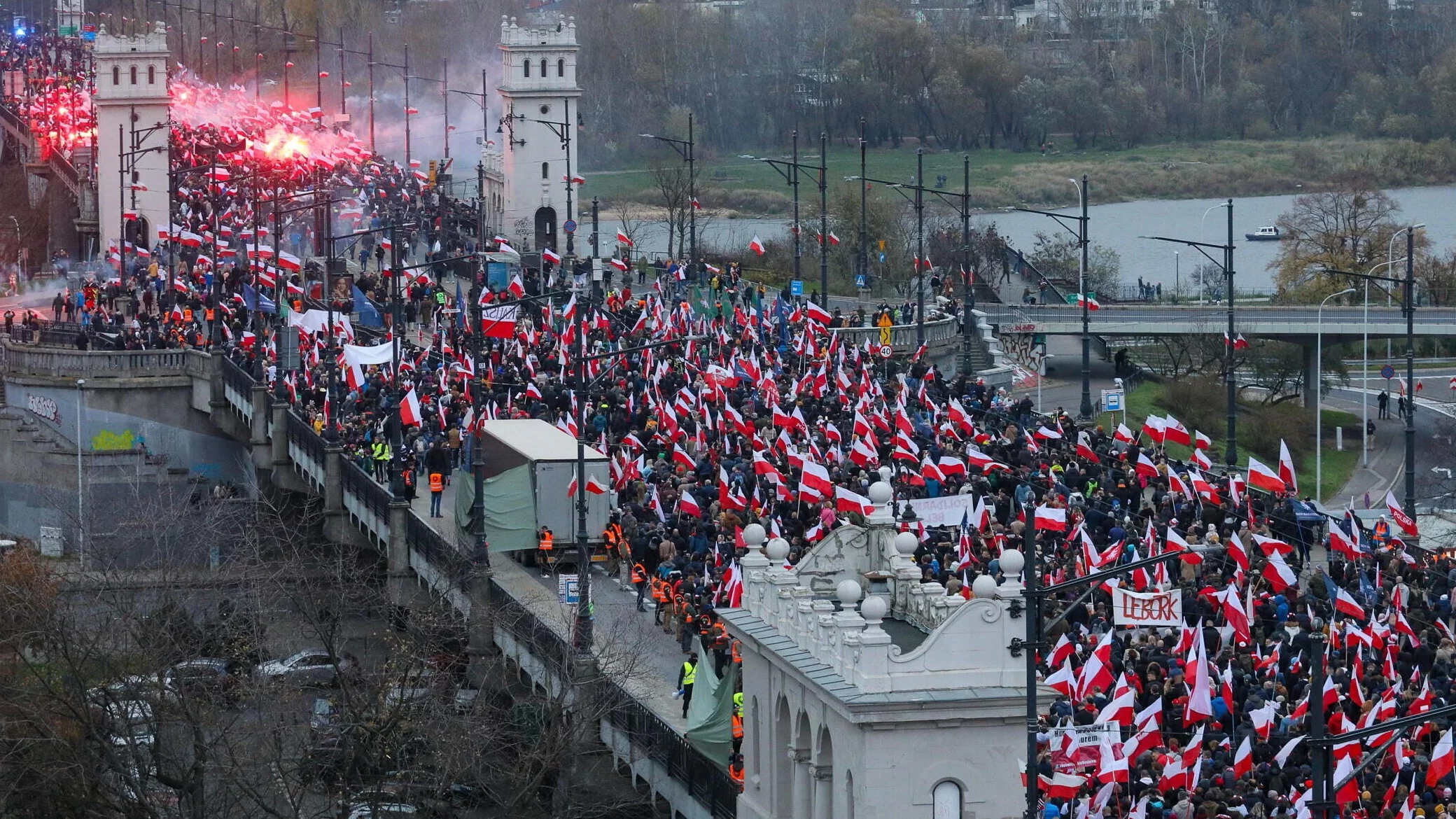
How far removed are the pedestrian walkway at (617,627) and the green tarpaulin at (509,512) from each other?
529 mm

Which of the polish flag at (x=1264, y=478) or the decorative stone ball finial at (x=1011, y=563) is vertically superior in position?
the decorative stone ball finial at (x=1011, y=563)

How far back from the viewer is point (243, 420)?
257 feet

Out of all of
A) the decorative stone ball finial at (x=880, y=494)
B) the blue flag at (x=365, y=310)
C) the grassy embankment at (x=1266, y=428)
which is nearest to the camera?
the decorative stone ball finial at (x=880, y=494)

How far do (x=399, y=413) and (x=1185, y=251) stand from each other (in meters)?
83.6

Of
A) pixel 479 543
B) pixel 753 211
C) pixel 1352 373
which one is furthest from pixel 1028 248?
pixel 479 543

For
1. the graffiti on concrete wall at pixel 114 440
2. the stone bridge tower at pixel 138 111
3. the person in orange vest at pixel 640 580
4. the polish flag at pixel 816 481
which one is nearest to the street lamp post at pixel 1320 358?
the graffiti on concrete wall at pixel 114 440

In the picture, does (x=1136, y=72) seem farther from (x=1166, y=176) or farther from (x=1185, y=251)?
(x=1185, y=251)

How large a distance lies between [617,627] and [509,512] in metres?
8.41

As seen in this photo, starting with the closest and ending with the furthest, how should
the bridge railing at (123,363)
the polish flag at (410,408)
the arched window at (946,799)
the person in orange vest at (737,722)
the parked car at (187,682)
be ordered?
the arched window at (946,799), the person in orange vest at (737,722), the parked car at (187,682), the polish flag at (410,408), the bridge railing at (123,363)

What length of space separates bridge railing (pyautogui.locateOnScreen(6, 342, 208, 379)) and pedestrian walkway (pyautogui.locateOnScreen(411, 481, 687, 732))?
23.8 m

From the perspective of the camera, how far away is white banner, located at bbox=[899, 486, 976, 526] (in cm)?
4450

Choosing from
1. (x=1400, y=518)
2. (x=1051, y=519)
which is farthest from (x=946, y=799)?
(x=1400, y=518)

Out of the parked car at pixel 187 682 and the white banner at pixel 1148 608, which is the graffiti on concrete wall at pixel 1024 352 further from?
the white banner at pixel 1148 608

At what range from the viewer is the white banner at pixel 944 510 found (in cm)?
4450
